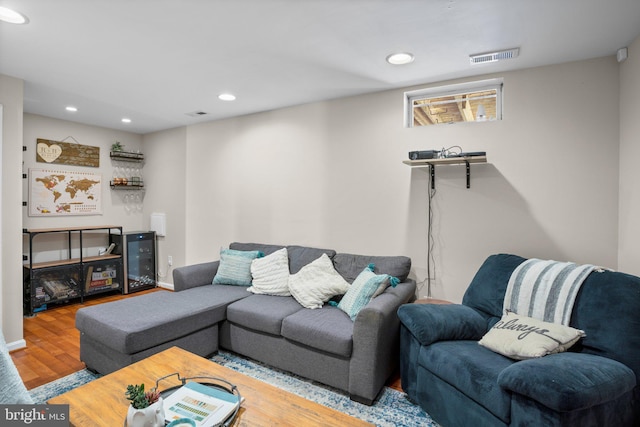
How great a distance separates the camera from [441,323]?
2023 millimetres

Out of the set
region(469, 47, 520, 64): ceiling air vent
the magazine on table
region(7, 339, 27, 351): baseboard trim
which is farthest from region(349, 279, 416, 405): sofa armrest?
region(7, 339, 27, 351): baseboard trim

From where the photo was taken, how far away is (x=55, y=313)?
3791 millimetres

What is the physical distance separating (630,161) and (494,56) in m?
1.16

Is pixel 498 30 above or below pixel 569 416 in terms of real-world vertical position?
above

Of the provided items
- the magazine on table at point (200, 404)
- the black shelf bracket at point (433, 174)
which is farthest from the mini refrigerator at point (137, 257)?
the black shelf bracket at point (433, 174)

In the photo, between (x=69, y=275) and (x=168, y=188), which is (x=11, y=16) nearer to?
(x=168, y=188)

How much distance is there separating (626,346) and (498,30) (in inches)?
76.5

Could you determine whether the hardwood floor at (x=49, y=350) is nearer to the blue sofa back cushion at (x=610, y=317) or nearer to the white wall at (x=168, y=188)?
the blue sofa back cushion at (x=610, y=317)

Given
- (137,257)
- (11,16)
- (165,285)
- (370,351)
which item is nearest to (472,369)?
→ (370,351)

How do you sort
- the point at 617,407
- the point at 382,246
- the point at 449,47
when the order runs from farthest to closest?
the point at 382,246, the point at 449,47, the point at 617,407

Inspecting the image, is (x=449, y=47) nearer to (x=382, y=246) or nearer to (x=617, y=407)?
(x=382, y=246)

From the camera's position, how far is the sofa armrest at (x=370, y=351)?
6.75 feet

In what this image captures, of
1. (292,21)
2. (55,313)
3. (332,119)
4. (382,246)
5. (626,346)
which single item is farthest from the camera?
(55,313)

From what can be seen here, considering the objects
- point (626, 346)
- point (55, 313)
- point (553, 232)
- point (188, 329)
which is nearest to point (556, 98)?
point (553, 232)
